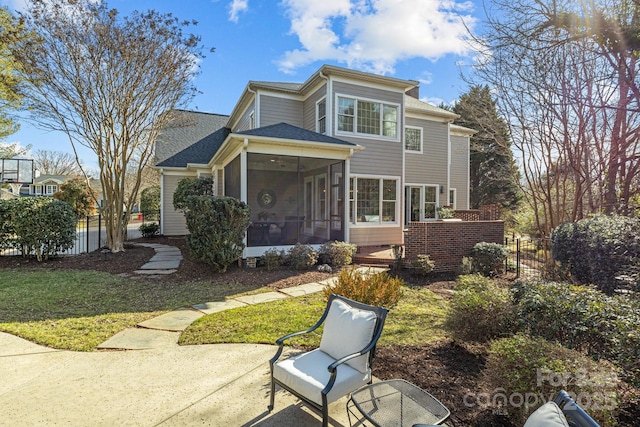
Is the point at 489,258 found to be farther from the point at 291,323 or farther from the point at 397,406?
the point at 397,406

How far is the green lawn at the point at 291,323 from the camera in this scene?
434 centimetres

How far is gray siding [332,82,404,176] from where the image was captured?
11555mm

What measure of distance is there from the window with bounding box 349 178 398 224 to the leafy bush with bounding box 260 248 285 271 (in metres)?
3.60

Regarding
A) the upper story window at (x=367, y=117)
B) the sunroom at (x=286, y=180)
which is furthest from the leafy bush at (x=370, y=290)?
the upper story window at (x=367, y=117)

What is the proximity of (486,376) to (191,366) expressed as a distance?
300 cm

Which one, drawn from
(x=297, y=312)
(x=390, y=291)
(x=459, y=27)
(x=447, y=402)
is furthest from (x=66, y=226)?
(x=459, y=27)

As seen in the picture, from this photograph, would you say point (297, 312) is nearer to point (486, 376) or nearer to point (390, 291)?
point (390, 291)

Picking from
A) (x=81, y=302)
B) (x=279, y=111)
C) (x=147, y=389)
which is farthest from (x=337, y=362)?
(x=279, y=111)

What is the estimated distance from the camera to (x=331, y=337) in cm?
305

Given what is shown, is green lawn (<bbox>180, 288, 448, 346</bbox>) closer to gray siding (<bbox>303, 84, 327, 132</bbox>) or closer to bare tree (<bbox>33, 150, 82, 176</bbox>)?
gray siding (<bbox>303, 84, 327, 132</bbox>)

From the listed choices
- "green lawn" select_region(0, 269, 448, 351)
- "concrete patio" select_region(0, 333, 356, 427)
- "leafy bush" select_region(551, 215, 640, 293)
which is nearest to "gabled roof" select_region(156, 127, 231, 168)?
"green lawn" select_region(0, 269, 448, 351)

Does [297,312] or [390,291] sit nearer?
[390,291]

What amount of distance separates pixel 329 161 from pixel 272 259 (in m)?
4.03

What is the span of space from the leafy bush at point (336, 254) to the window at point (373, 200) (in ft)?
7.62
